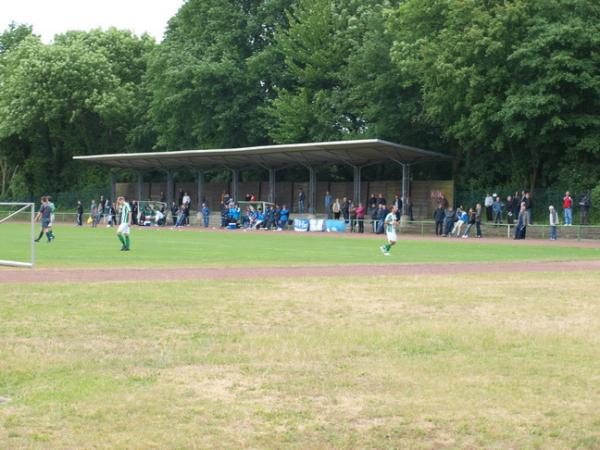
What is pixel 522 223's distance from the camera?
4012cm

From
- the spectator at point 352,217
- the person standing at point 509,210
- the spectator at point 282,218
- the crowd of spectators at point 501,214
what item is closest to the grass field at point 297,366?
the crowd of spectators at point 501,214

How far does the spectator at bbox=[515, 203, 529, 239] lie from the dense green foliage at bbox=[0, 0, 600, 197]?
374cm

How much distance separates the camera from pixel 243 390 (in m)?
7.89

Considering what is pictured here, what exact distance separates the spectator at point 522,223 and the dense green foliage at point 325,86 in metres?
3.74

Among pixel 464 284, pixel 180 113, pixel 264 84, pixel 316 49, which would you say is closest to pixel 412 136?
pixel 316 49

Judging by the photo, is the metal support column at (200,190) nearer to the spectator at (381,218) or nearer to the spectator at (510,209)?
the spectator at (381,218)

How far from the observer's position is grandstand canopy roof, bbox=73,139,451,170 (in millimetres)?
45562

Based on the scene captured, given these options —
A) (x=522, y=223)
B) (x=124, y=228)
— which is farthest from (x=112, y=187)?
(x=124, y=228)

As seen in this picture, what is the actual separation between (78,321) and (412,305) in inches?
208

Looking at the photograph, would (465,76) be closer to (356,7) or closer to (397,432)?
(356,7)

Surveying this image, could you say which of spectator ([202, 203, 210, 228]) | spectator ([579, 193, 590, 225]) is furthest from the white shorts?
spectator ([202, 203, 210, 228])

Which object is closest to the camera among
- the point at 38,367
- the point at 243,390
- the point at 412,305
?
the point at 243,390

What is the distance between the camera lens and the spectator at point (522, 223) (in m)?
39.8

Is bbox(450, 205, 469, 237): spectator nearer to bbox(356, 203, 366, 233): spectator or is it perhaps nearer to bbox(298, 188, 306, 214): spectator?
bbox(356, 203, 366, 233): spectator
